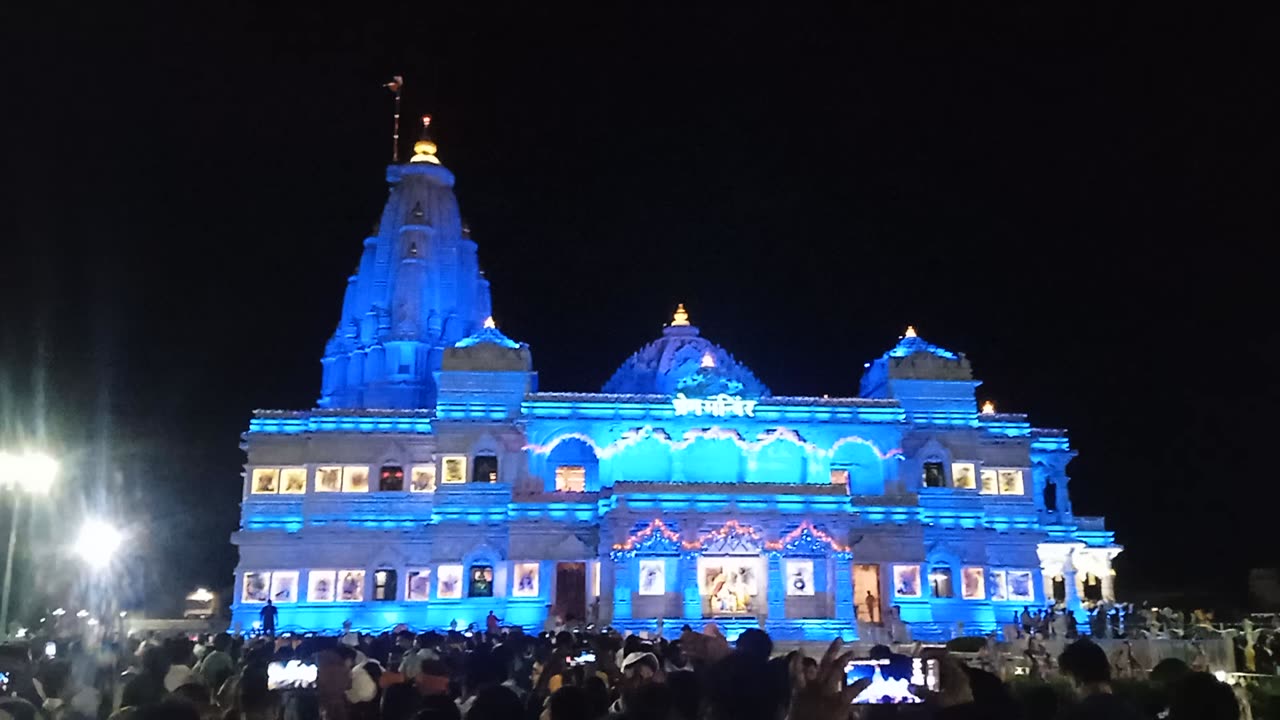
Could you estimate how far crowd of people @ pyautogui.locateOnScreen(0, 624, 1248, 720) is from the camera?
7.46m

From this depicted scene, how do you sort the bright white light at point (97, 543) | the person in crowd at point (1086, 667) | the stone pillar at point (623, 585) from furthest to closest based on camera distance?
the bright white light at point (97, 543), the stone pillar at point (623, 585), the person in crowd at point (1086, 667)

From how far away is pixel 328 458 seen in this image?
5181cm

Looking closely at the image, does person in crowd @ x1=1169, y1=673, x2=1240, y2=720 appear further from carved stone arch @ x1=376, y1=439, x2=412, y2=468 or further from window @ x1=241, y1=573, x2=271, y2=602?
window @ x1=241, y1=573, x2=271, y2=602

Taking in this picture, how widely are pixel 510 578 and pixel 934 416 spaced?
903 inches

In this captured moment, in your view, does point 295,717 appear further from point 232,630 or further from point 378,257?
point 378,257

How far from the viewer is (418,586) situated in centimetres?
5034

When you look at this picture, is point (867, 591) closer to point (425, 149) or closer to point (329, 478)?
point (329, 478)

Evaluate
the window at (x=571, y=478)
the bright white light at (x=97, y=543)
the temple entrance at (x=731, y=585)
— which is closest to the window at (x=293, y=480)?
the bright white light at (x=97, y=543)

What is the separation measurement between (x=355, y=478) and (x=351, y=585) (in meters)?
5.18

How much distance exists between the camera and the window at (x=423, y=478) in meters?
52.2

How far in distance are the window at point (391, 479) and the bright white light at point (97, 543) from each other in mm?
15763

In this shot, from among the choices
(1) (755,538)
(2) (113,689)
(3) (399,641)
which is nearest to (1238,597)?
(1) (755,538)

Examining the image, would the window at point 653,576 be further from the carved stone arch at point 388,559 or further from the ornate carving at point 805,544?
the carved stone arch at point 388,559

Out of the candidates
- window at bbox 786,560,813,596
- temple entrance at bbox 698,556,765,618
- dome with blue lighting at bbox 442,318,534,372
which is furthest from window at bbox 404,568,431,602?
window at bbox 786,560,813,596
